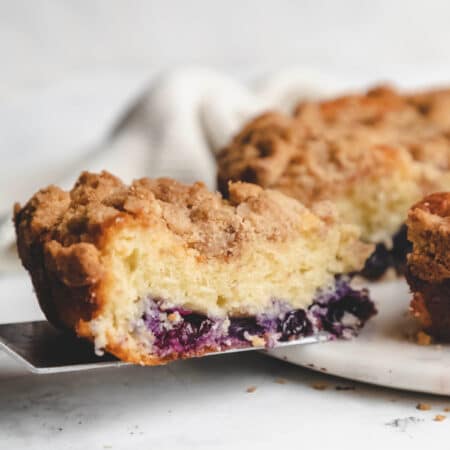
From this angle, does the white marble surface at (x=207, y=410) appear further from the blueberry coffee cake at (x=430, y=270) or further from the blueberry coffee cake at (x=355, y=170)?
the blueberry coffee cake at (x=355, y=170)

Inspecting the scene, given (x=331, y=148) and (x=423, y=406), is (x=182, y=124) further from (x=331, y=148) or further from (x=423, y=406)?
(x=423, y=406)

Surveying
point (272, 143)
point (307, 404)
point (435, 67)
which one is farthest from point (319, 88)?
point (307, 404)

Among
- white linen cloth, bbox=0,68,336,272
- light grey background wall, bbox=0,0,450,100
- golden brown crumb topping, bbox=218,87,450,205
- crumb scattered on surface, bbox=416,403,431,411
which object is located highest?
light grey background wall, bbox=0,0,450,100

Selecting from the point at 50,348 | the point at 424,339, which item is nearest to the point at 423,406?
the point at 424,339

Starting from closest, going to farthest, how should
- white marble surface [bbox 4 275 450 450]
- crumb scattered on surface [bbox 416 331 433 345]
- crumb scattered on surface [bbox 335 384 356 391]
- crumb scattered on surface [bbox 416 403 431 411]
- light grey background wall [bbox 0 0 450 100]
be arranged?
white marble surface [bbox 4 275 450 450] < crumb scattered on surface [bbox 416 403 431 411] < crumb scattered on surface [bbox 335 384 356 391] < crumb scattered on surface [bbox 416 331 433 345] < light grey background wall [bbox 0 0 450 100]

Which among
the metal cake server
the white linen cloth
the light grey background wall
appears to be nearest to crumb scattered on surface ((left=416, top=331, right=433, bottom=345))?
the metal cake server

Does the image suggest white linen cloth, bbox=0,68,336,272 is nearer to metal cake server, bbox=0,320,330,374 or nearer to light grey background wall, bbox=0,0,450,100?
metal cake server, bbox=0,320,330,374
